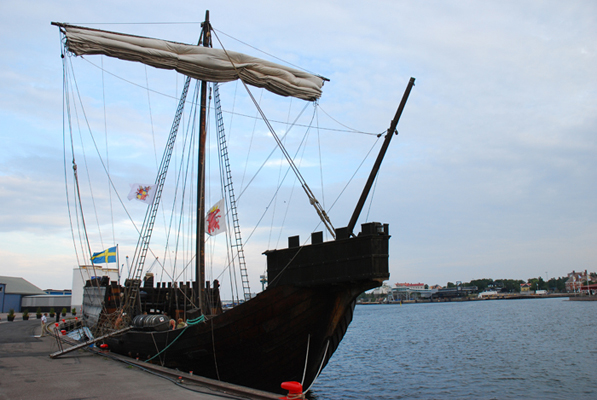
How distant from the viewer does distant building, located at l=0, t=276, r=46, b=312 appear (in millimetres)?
53188

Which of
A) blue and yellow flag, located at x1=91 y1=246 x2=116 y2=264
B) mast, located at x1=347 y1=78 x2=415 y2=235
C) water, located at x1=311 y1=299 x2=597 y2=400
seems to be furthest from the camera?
blue and yellow flag, located at x1=91 y1=246 x2=116 y2=264

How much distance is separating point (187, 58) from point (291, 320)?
34.8ft

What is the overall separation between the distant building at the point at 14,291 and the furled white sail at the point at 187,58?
47643mm

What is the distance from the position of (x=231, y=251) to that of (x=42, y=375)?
667 cm

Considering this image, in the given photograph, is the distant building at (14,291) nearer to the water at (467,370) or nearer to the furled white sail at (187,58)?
the water at (467,370)

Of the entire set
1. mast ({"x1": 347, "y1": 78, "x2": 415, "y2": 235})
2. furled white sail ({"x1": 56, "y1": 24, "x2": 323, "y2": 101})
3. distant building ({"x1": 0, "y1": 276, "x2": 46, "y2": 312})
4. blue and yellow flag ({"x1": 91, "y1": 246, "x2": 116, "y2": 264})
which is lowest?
distant building ({"x1": 0, "y1": 276, "x2": 46, "y2": 312})

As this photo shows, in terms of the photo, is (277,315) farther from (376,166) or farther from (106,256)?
(106,256)

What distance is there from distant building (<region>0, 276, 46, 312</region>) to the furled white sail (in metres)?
Result: 47.6

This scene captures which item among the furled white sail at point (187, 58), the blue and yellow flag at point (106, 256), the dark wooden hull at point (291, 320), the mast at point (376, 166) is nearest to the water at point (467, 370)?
the dark wooden hull at point (291, 320)

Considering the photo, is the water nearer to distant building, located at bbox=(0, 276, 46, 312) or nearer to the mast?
the mast

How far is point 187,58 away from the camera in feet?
51.9

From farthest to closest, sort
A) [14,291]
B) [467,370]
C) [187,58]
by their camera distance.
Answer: [14,291] < [467,370] < [187,58]

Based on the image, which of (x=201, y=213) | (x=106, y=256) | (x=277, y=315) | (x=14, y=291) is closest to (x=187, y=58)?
(x=201, y=213)

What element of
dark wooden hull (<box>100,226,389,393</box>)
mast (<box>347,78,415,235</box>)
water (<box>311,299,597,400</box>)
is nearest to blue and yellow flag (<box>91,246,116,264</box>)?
water (<box>311,299,597,400</box>)
